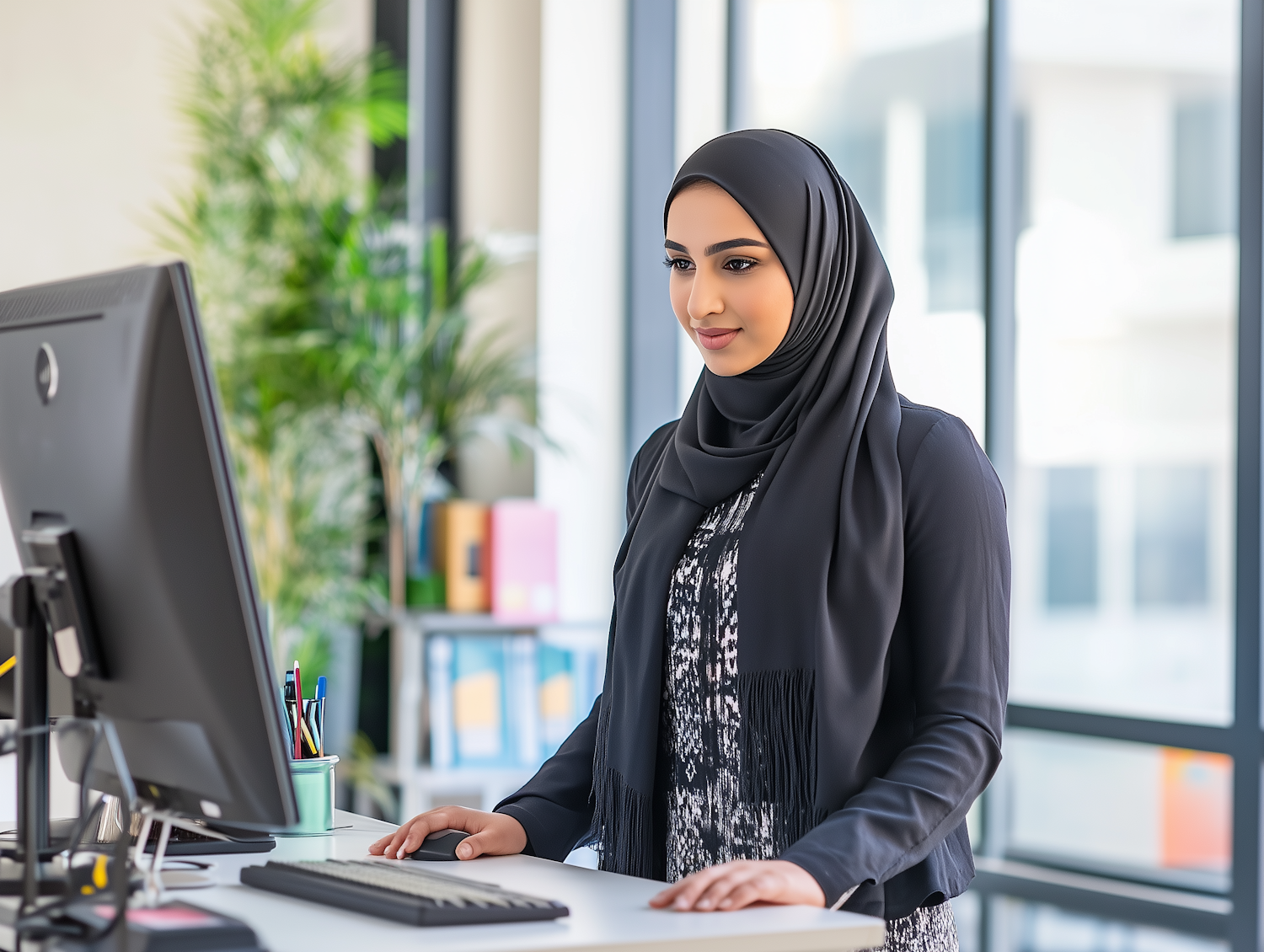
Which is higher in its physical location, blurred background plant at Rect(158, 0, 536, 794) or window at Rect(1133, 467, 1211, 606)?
blurred background plant at Rect(158, 0, 536, 794)

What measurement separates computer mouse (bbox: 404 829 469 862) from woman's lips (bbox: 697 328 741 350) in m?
0.58

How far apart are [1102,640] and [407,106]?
2.66 metres

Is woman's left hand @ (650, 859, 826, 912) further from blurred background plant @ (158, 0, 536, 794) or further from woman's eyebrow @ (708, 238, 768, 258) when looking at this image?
blurred background plant @ (158, 0, 536, 794)

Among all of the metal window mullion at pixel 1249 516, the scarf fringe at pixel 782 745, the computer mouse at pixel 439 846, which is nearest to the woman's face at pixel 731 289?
the scarf fringe at pixel 782 745

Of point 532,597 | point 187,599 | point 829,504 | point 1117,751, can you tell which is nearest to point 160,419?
point 187,599

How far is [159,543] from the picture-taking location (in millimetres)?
1049

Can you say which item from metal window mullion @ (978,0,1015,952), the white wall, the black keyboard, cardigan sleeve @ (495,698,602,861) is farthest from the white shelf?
the black keyboard

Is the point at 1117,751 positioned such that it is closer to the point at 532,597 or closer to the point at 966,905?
the point at 966,905

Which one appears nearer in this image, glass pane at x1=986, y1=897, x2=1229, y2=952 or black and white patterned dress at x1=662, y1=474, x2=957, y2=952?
black and white patterned dress at x1=662, y1=474, x2=957, y2=952

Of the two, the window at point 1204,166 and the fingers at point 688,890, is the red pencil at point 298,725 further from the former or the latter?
the window at point 1204,166

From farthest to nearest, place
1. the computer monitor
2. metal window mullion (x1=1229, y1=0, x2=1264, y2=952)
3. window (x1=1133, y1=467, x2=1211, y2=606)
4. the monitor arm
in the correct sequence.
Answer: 1. window (x1=1133, y1=467, x2=1211, y2=606)
2. metal window mullion (x1=1229, y1=0, x2=1264, y2=952)
3. the monitor arm
4. the computer monitor

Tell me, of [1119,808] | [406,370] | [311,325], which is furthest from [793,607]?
[311,325]

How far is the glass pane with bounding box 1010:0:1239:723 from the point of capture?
3.15m

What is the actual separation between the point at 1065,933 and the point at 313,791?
2.18m
